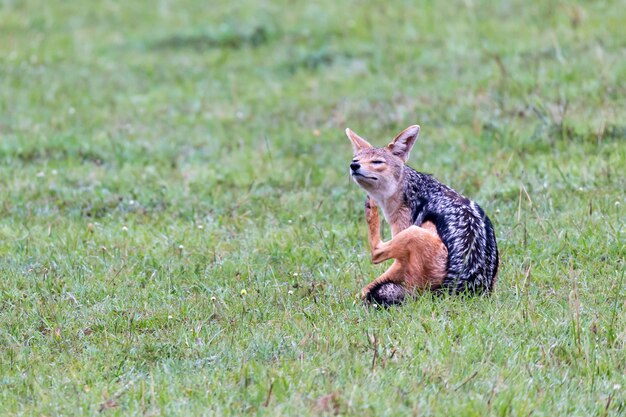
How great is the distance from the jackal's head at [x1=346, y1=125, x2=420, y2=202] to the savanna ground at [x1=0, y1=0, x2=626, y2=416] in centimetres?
62

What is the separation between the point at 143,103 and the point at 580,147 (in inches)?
238

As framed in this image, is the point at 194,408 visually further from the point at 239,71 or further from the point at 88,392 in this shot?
the point at 239,71

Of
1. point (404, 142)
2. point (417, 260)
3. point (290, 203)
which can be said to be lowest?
point (290, 203)

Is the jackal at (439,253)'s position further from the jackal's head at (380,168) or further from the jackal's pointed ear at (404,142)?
the jackal's pointed ear at (404,142)

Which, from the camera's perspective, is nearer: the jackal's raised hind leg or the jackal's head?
the jackal's raised hind leg

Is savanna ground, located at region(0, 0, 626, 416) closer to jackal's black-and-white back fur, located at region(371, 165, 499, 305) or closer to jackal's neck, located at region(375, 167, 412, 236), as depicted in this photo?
jackal's black-and-white back fur, located at region(371, 165, 499, 305)

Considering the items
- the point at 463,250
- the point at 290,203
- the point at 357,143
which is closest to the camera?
the point at 463,250

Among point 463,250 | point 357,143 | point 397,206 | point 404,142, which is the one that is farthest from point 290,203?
point 463,250

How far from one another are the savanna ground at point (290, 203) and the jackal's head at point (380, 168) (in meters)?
0.62

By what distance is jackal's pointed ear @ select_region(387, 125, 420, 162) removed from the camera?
7781mm

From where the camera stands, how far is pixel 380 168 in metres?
7.47

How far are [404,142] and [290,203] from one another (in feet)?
6.15

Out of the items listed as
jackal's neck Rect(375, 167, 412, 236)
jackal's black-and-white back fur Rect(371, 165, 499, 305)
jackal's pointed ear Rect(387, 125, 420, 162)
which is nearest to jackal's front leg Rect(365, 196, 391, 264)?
jackal's black-and-white back fur Rect(371, 165, 499, 305)

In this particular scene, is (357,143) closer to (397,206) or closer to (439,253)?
(397,206)
